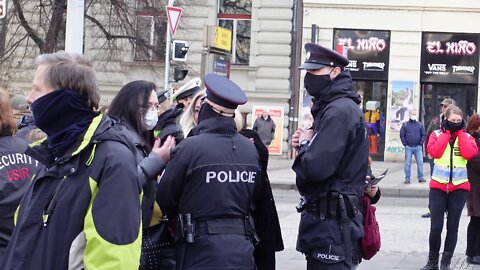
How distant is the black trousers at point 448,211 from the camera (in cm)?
981

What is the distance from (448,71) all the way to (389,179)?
754 cm

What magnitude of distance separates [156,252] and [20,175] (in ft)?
3.31

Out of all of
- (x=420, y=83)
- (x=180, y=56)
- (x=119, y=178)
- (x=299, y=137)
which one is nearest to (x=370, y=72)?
(x=420, y=83)

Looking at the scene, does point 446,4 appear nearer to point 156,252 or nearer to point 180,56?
point 180,56

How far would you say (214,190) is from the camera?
16.0 feet

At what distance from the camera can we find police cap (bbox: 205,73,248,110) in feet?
16.6

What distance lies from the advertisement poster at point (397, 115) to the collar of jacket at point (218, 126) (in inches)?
950

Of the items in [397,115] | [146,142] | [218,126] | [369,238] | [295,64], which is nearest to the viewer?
[218,126]

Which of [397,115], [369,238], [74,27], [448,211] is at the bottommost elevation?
[448,211]

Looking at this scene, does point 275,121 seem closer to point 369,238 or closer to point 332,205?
point 369,238

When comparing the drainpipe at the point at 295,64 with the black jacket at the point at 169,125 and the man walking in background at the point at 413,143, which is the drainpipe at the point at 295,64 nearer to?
the man walking in background at the point at 413,143

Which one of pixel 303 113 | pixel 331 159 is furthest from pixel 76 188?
pixel 303 113

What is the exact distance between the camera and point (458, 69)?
29.0 m

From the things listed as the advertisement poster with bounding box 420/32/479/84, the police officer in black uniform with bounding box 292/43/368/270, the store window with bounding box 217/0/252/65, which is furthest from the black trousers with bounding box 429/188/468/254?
the store window with bounding box 217/0/252/65
